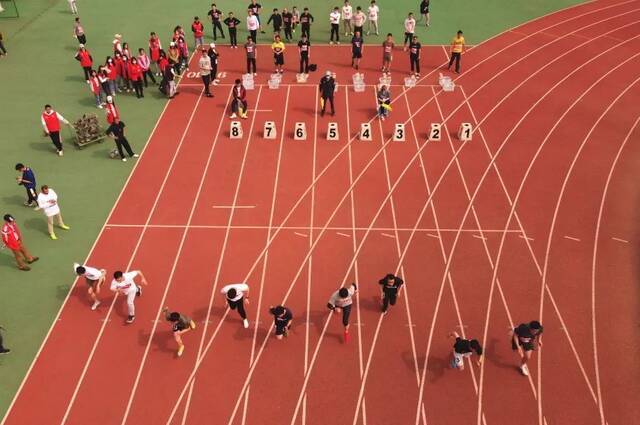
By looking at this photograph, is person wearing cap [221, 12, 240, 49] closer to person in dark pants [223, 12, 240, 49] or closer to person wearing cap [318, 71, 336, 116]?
person in dark pants [223, 12, 240, 49]

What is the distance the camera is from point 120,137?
1430 cm

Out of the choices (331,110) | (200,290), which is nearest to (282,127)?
(331,110)

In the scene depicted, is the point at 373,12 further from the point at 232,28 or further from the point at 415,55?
the point at 232,28

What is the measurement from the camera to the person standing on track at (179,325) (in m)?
9.05

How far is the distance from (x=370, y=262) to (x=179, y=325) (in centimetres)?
453

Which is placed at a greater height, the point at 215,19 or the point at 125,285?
the point at 215,19

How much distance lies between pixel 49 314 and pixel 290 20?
1611 cm

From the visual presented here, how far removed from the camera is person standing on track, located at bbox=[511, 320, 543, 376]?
8727mm

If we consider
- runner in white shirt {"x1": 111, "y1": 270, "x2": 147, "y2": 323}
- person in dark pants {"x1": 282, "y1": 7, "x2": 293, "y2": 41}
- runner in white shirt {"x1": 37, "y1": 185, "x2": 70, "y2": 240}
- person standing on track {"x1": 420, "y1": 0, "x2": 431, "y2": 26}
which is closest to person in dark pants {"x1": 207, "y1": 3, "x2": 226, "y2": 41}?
person in dark pants {"x1": 282, "y1": 7, "x2": 293, "y2": 41}

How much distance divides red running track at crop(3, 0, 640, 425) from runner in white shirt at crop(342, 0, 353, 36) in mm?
5199

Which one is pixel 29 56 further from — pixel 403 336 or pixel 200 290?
pixel 403 336

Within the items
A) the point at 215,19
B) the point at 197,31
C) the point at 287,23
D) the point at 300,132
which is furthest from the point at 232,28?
the point at 300,132

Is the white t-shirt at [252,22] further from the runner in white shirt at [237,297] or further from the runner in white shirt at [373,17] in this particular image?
the runner in white shirt at [237,297]

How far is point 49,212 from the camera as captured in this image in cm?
1157
